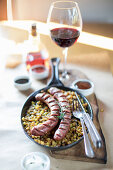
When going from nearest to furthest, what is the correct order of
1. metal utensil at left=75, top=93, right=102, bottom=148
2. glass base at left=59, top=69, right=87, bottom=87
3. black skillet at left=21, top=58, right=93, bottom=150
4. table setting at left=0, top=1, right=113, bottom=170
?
1. metal utensil at left=75, top=93, right=102, bottom=148
2. table setting at left=0, top=1, right=113, bottom=170
3. black skillet at left=21, top=58, right=93, bottom=150
4. glass base at left=59, top=69, right=87, bottom=87

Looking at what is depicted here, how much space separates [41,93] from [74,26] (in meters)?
0.48

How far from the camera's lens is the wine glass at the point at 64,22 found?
1256 mm

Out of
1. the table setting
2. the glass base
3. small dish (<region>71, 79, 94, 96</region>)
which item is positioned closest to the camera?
the table setting

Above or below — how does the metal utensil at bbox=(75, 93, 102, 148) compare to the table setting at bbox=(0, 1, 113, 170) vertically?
above

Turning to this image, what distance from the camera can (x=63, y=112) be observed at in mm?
1010

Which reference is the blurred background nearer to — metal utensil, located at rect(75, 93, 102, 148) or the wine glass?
the wine glass

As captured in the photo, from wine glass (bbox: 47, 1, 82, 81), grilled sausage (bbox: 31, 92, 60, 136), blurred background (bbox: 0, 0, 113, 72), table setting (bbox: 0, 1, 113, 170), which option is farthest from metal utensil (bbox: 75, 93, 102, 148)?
blurred background (bbox: 0, 0, 113, 72)

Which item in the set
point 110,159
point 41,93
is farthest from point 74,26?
point 110,159

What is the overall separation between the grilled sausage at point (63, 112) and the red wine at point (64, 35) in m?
0.30

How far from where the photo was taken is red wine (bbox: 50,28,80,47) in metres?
1.26

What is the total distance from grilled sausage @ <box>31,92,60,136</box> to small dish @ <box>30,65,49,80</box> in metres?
0.29

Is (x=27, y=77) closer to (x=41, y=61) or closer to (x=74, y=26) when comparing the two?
(x=41, y=61)

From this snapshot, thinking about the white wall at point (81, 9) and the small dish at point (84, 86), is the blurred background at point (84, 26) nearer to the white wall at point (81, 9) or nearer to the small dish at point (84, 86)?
the white wall at point (81, 9)

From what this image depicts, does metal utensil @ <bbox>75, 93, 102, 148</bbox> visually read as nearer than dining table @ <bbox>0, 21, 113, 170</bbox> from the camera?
Yes
